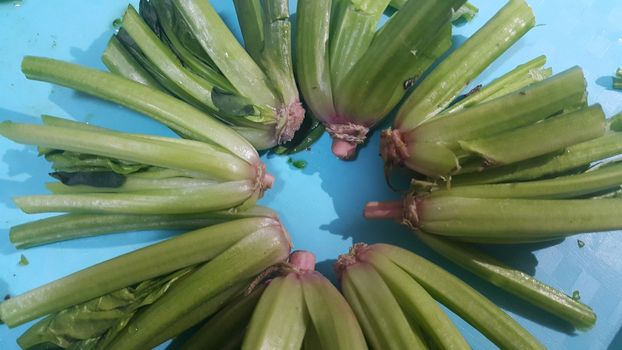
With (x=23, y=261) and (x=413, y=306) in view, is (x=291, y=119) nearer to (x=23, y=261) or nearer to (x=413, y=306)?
(x=413, y=306)

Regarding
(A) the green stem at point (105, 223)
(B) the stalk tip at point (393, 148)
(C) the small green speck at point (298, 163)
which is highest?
(B) the stalk tip at point (393, 148)

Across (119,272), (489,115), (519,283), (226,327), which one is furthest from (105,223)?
(519,283)

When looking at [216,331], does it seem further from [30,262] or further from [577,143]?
[577,143]

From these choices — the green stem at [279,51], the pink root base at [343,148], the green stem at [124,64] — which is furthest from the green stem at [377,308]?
the green stem at [124,64]

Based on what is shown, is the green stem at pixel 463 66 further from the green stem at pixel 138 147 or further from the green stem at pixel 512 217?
the green stem at pixel 138 147

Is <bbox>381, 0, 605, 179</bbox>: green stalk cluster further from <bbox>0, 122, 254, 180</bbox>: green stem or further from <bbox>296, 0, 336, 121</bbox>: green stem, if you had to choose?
<bbox>0, 122, 254, 180</bbox>: green stem

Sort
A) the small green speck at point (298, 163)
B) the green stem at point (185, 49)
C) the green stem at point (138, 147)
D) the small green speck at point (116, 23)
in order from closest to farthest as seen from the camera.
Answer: the green stem at point (138, 147) < the green stem at point (185, 49) < the small green speck at point (298, 163) < the small green speck at point (116, 23)
